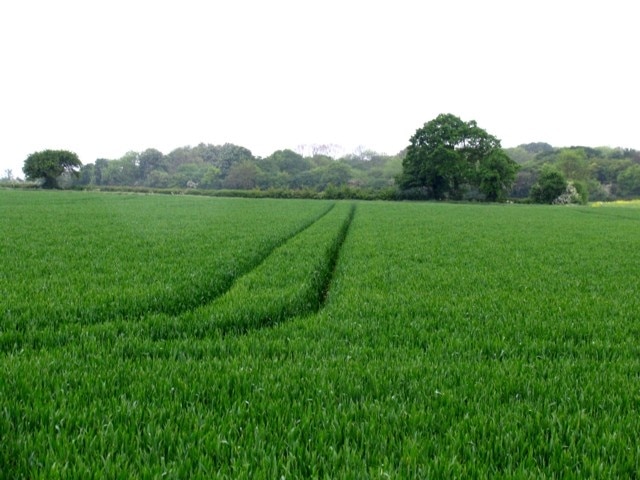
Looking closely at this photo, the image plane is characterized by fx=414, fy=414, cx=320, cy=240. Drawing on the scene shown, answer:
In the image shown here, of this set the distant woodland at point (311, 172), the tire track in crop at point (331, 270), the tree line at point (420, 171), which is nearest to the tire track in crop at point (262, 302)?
the tire track in crop at point (331, 270)

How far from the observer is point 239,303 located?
20.9 feet

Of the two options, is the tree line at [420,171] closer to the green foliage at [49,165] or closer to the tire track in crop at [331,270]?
the green foliage at [49,165]

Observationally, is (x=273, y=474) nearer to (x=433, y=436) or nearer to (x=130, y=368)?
(x=433, y=436)

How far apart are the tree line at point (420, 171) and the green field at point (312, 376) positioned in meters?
68.7

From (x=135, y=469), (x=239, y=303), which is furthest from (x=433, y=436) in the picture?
(x=239, y=303)

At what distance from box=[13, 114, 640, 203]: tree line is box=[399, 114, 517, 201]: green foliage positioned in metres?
0.17

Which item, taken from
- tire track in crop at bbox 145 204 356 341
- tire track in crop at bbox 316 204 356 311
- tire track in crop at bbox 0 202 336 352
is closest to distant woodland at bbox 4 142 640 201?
tire track in crop at bbox 316 204 356 311

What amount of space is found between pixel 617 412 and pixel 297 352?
285 cm

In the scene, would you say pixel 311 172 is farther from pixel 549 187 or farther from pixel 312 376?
pixel 312 376

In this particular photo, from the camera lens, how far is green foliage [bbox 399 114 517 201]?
70.7m

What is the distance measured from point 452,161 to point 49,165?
85.0 metres

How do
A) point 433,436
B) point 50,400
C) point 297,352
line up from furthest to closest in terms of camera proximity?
point 297,352 → point 50,400 → point 433,436

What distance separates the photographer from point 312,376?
3785 mm

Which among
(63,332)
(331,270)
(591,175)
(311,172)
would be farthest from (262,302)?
(591,175)
